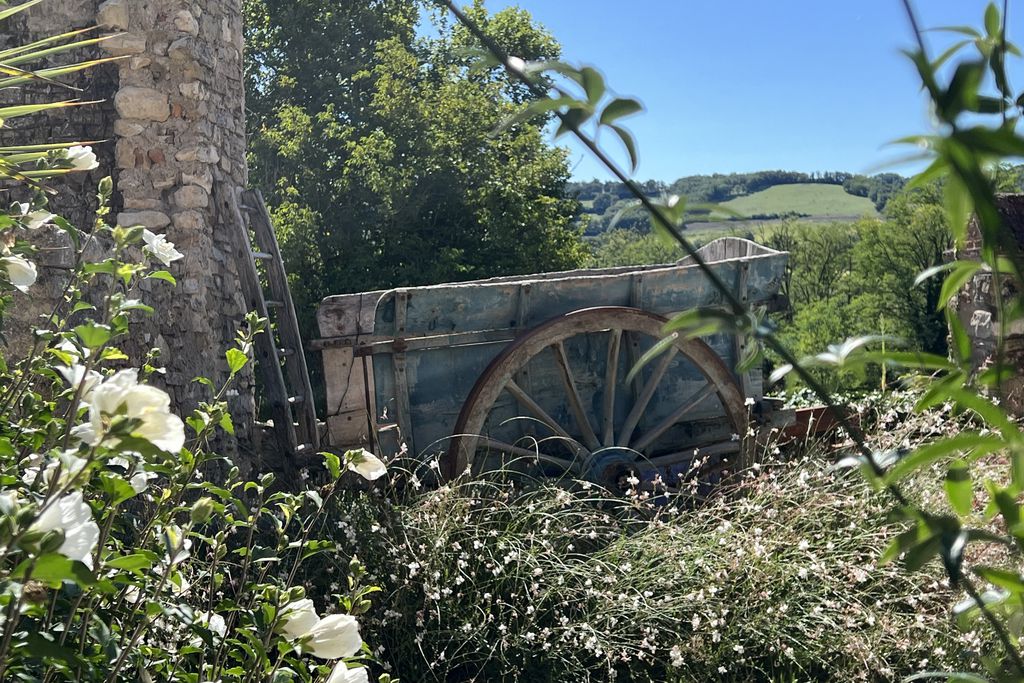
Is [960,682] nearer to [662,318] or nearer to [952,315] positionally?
[952,315]

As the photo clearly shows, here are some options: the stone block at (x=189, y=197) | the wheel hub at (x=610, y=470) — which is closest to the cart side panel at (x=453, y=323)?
the wheel hub at (x=610, y=470)

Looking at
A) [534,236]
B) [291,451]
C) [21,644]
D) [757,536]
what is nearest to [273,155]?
[534,236]

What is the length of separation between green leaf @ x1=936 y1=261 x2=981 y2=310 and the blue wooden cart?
3.83 m

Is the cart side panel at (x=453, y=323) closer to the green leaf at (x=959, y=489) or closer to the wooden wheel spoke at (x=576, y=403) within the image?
the wooden wheel spoke at (x=576, y=403)

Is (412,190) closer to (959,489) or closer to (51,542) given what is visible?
(51,542)

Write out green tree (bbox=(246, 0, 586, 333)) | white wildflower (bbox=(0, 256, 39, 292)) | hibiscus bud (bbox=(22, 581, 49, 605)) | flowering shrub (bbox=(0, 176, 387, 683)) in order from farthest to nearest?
green tree (bbox=(246, 0, 586, 333))
white wildflower (bbox=(0, 256, 39, 292))
hibiscus bud (bbox=(22, 581, 49, 605))
flowering shrub (bbox=(0, 176, 387, 683))

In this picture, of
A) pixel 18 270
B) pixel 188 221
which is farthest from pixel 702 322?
pixel 188 221

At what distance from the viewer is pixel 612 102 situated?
0.62 m

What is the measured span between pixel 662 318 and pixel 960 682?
16.0 ft

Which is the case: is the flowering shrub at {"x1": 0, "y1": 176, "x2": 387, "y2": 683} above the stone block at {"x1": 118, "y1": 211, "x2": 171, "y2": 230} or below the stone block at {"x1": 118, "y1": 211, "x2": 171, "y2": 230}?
below

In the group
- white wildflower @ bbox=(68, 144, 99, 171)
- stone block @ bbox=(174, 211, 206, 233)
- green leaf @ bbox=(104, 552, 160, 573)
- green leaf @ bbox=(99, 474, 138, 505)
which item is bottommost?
green leaf @ bbox=(104, 552, 160, 573)

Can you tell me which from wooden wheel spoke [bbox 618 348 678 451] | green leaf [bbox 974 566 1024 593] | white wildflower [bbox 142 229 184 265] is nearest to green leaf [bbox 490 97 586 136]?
green leaf [bbox 974 566 1024 593]

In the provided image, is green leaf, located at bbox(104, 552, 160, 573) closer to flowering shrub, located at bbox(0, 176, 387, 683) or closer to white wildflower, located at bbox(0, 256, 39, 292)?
flowering shrub, located at bbox(0, 176, 387, 683)

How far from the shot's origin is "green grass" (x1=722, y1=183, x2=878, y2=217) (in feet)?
144
